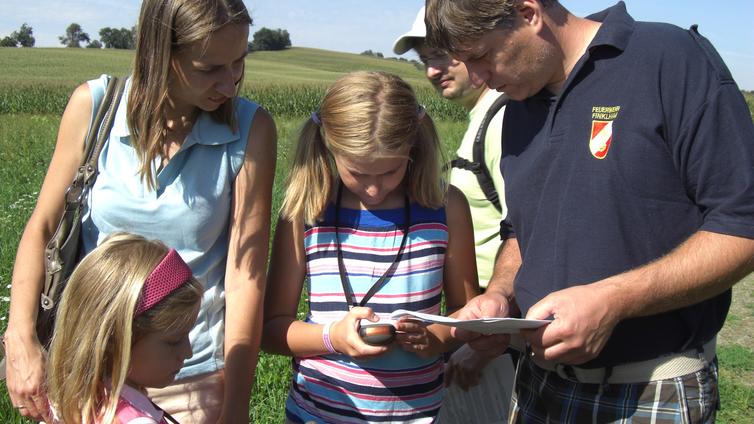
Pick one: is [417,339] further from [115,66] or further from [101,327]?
[115,66]

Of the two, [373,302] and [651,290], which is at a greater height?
[651,290]

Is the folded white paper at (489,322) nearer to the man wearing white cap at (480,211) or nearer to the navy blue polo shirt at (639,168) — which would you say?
the navy blue polo shirt at (639,168)

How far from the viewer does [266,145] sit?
244cm

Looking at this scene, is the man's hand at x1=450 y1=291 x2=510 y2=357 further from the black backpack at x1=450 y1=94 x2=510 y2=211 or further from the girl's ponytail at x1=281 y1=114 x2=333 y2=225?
the black backpack at x1=450 y1=94 x2=510 y2=211

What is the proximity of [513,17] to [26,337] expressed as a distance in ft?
5.56

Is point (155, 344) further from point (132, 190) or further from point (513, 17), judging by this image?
point (513, 17)

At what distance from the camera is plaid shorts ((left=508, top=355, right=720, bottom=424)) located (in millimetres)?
2020

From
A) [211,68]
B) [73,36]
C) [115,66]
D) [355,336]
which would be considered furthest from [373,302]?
[73,36]

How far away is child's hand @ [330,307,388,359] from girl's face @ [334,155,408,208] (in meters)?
0.42

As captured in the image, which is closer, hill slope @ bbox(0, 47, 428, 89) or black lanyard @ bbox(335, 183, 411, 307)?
black lanyard @ bbox(335, 183, 411, 307)

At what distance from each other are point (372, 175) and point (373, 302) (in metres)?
0.42

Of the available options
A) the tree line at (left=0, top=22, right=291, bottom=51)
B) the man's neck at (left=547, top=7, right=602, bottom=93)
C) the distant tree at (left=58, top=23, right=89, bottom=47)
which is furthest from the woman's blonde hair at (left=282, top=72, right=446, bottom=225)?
the distant tree at (left=58, top=23, right=89, bottom=47)

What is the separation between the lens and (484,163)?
10.0 ft

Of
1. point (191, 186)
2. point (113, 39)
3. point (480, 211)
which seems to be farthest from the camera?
point (113, 39)
